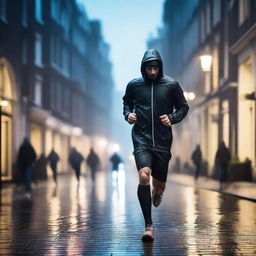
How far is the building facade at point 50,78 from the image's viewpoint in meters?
28.6

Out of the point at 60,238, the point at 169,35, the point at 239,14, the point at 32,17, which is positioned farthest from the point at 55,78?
the point at 60,238

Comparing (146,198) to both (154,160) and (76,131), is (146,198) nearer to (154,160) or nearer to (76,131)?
(154,160)

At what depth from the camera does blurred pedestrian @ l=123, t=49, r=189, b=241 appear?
718 cm

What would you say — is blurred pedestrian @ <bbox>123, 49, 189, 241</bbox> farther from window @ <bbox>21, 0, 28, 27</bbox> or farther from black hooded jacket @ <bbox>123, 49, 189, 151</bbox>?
window @ <bbox>21, 0, 28, 27</bbox>

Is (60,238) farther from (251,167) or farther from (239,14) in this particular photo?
(239,14)

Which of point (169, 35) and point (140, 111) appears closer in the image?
point (140, 111)

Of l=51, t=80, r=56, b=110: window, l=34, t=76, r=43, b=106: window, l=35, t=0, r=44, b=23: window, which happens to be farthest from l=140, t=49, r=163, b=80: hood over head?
l=51, t=80, r=56, b=110: window

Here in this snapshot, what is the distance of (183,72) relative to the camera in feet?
168

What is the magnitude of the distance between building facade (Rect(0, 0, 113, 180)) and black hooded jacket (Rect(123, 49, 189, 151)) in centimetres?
1881

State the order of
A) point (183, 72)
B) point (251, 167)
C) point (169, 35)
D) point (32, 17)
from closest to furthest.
A: 1. point (251, 167)
2. point (32, 17)
3. point (183, 72)
4. point (169, 35)

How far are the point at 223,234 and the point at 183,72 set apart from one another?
4369 centimetres

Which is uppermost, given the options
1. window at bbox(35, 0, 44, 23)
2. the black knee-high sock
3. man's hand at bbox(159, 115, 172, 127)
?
window at bbox(35, 0, 44, 23)

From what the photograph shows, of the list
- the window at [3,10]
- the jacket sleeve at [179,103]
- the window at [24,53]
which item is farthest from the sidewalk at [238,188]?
the window at [24,53]

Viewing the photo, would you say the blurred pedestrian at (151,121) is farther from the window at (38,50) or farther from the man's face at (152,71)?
the window at (38,50)
